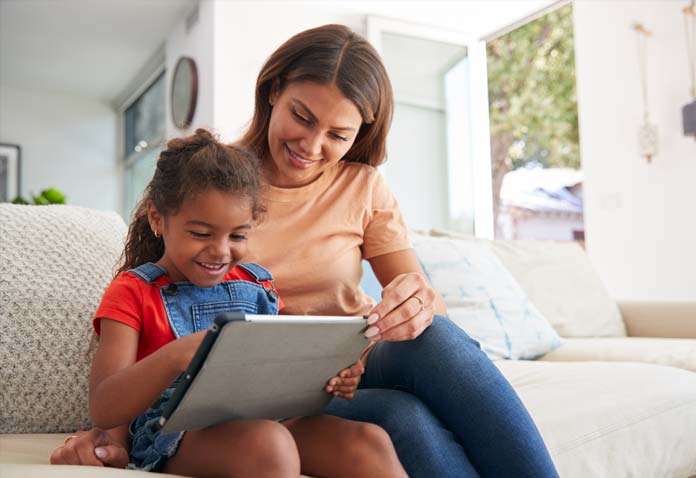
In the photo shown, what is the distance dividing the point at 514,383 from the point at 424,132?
3.96 meters

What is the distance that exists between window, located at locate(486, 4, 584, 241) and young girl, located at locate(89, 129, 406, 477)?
20.7 ft

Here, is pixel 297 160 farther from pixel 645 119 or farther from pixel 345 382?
pixel 645 119

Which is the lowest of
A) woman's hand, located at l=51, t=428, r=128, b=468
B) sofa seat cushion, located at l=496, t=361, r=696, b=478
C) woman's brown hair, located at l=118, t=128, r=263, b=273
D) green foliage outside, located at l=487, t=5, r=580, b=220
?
sofa seat cushion, located at l=496, t=361, r=696, b=478

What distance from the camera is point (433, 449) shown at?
2.95 ft

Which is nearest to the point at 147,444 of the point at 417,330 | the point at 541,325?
the point at 417,330

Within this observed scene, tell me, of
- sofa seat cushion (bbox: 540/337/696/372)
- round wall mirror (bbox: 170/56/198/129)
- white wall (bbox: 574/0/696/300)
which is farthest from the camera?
round wall mirror (bbox: 170/56/198/129)

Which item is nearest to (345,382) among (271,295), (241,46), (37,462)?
(271,295)

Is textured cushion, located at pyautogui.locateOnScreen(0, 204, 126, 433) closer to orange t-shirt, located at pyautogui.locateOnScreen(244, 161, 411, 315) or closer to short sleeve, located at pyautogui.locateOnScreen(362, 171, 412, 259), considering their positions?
orange t-shirt, located at pyautogui.locateOnScreen(244, 161, 411, 315)

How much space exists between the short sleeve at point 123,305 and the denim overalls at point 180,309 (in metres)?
0.03

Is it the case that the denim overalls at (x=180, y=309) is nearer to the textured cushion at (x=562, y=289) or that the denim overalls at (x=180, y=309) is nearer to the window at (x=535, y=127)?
the textured cushion at (x=562, y=289)

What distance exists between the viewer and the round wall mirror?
4.76 metres

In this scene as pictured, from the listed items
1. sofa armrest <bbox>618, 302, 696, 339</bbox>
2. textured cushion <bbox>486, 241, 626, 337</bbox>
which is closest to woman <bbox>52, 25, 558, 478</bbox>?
textured cushion <bbox>486, 241, 626, 337</bbox>

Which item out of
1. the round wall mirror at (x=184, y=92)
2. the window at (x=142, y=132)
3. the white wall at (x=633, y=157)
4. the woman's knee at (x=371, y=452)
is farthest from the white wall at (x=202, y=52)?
the woman's knee at (x=371, y=452)

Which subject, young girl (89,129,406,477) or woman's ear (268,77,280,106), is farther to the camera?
woman's ear (268,77,280,106)
